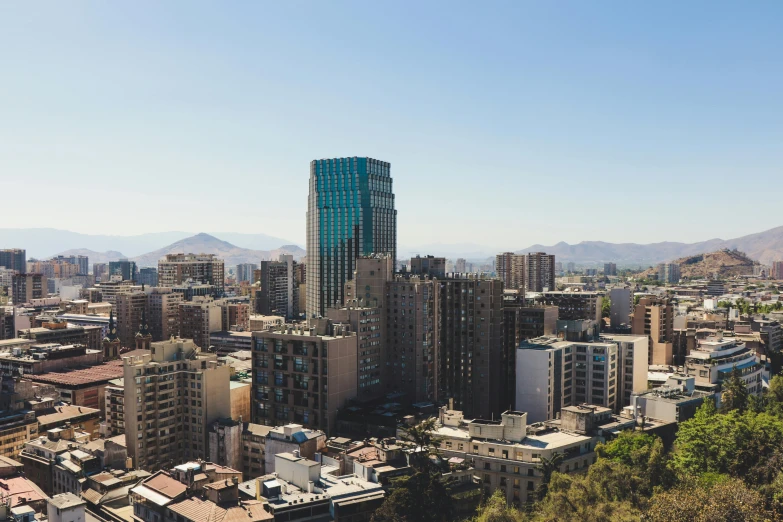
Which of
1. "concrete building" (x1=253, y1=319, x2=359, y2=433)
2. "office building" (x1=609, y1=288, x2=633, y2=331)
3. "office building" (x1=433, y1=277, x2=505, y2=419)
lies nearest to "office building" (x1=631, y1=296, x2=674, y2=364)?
"office building" (x1=609, y1=288, x2=633, y2=331)

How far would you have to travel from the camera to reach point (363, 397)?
287 ft

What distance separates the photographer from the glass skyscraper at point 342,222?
165 metres

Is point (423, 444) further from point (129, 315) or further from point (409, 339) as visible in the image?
point (129, 315)

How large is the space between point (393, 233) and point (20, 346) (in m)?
85.9

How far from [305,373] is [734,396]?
52.6 metres

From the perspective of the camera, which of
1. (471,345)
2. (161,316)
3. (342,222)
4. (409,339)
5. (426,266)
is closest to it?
(409,339)

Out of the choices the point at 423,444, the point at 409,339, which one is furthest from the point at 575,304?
the point at 423,444

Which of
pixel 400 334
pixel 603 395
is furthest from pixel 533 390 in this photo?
pixel 400 334

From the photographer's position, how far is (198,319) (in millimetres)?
165875

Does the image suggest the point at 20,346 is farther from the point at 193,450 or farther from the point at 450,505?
the point at 450,505

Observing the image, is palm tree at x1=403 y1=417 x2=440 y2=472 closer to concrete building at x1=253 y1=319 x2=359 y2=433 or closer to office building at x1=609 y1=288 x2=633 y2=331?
concrete building at x1=253 y1=319 x2=359 y2=433

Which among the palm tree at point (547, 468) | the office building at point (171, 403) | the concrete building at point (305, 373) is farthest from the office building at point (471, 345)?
the palm tree at point (547, 468)

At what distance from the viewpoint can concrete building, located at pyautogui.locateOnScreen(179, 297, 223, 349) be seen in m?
165

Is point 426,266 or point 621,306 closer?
point 426,266
